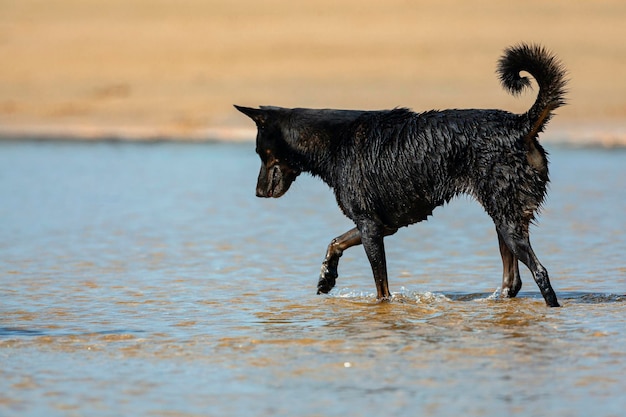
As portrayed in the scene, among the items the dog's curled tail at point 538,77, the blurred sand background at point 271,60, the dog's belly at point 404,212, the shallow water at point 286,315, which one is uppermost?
the blurred sand background at point 271,60

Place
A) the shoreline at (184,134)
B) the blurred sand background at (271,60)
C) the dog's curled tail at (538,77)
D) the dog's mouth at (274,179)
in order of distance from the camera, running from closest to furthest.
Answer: the dog's curled tail at (538,77)
the dog's mouth at (274,179)
the shoreline at (184,134)
the blurred sand background at (271,60)

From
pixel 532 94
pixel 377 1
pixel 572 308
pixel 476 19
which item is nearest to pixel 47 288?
pixel 572 308

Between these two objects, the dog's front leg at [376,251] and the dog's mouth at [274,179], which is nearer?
the dog's front leg at [376,251]

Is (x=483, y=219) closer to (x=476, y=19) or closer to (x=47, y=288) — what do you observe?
(x=47, y=288)

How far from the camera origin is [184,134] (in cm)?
2123

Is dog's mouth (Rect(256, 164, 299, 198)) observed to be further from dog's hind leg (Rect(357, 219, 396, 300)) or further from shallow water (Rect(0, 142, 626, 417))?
dog's hind leg (Rect(357, 219, 396, 300))

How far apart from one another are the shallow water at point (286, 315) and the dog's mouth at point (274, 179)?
0.63 meters

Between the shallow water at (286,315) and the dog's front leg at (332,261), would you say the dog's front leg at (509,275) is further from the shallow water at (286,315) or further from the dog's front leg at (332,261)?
the dog's front leg at (332,261)

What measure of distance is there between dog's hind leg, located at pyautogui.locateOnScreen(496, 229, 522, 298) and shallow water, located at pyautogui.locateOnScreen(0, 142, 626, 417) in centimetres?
9

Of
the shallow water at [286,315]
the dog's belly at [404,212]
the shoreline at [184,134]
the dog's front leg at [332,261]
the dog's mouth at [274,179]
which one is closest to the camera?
the shallow water at [286,315]

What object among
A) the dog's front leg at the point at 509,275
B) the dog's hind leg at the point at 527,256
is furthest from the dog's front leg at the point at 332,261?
the dog's hind leg at the point at 527,256

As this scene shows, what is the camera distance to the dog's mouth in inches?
332

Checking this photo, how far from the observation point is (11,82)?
Answer: 80.5 ft

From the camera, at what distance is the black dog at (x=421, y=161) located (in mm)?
7312
